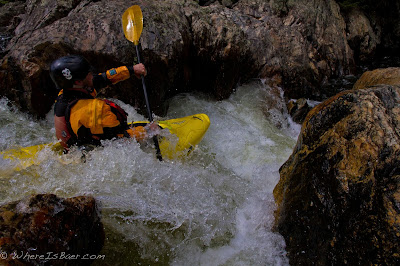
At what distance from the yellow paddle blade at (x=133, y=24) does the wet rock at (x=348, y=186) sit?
107 inches

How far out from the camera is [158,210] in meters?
2.33

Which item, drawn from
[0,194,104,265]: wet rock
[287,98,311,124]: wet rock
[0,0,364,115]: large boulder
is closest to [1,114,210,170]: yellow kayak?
[0,0,364,115]: large boulder

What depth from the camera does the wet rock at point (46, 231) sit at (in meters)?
1.45

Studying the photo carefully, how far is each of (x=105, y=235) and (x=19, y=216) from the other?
2.30ft

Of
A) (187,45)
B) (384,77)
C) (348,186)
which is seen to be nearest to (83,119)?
(348,186)

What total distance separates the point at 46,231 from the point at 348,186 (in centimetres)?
194

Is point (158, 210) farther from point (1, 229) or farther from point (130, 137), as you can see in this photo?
point (1, 229)

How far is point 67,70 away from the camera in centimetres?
244

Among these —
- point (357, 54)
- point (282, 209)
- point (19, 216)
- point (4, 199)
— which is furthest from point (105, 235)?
point (357, 54)

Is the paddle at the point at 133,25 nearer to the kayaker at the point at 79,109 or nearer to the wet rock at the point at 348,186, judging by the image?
the kayaker at the point at 79,109

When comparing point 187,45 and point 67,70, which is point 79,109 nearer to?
point 67,70

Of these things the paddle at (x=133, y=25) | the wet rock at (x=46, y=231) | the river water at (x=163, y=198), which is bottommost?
the river water at (x=163, y=198)

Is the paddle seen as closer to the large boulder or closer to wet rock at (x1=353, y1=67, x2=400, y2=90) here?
the large boulder

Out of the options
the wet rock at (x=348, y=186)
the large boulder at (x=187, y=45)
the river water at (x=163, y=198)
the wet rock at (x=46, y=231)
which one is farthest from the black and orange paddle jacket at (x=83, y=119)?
the wet rock at (x=348, y=186)
